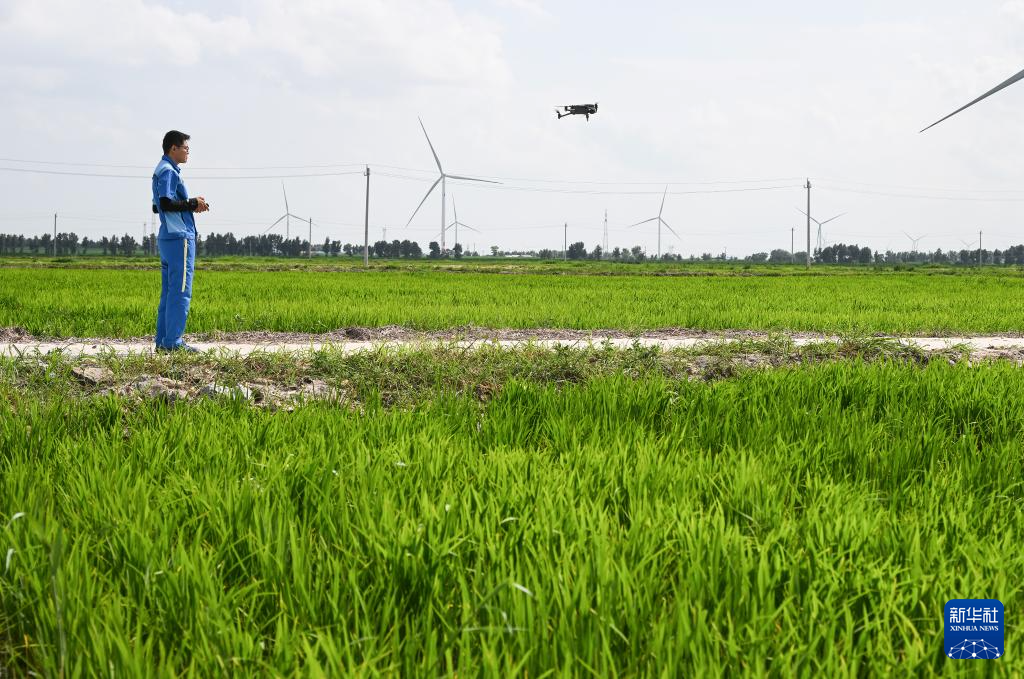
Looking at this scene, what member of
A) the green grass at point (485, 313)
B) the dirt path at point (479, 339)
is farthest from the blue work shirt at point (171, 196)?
the green grass at point (485, 313)

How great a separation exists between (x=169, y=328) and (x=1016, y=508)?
713cm

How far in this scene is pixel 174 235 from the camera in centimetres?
760

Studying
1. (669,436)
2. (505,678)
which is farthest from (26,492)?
(669,436)

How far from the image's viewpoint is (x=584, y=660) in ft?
6.06

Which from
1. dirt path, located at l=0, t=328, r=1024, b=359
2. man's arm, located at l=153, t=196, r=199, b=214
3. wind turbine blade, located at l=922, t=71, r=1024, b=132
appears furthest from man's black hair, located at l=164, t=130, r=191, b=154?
wind turbine blade, located at l=922, t=71, r=1024, b=132

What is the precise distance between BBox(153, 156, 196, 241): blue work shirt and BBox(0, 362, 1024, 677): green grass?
366 cm

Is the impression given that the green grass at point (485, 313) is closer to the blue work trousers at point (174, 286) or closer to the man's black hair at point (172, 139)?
the blue work trousers at point (174, 286)

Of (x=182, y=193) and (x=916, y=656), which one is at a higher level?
(x=182, y=193)

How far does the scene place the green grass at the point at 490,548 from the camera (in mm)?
1867

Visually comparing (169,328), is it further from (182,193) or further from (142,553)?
(142,553)

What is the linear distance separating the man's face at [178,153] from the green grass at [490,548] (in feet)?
13.4

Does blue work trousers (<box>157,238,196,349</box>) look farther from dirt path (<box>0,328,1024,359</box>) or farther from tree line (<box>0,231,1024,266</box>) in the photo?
tree line (<box>0,231,1024,266</box>)

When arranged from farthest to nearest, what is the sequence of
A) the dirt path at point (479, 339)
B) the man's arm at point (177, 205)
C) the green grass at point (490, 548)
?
the dirt path at point (479, 339) → the man's arm at point (177, 205) → the green grass at point (490, 548)

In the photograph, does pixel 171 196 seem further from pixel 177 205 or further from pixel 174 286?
pixel 174 286
